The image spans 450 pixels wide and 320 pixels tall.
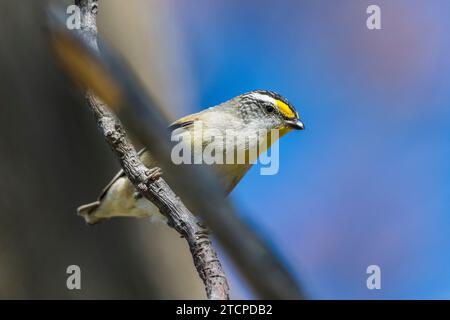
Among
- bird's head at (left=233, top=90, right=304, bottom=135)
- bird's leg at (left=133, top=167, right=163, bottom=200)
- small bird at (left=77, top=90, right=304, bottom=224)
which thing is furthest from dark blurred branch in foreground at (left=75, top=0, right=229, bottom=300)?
bird's head at (left=233, top=90, right=304, bottom=135)

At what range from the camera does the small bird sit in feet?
11.7

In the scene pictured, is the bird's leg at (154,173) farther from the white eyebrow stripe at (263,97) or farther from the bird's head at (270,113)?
the white eyebrow stripe at (263,97)

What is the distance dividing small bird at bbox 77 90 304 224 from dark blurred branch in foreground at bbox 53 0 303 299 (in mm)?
2227

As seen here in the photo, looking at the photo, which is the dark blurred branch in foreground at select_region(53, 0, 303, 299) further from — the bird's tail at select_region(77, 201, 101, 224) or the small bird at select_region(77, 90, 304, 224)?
the bird's tail at select_region(77, 201, 101, 224)

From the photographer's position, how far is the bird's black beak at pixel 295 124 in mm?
3684

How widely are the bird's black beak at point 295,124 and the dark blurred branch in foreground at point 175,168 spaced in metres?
2.45

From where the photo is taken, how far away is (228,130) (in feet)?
11.8

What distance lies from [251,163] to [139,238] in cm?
184

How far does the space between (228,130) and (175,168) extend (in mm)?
2428

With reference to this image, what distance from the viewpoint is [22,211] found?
4.47 metres

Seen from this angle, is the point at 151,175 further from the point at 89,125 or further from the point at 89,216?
the point at 89,125

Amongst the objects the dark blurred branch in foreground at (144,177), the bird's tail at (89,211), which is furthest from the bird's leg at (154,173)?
the bird's tail at (89,211)

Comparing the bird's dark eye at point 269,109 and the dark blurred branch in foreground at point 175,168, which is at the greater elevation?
the bird's dark eye at point 269,109

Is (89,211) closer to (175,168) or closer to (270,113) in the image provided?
(270,113)
